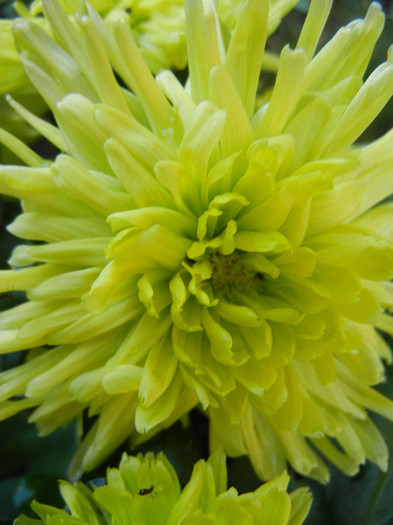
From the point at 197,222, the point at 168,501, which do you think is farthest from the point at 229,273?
the point at 168,501

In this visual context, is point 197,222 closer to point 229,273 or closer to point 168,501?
point 229,273

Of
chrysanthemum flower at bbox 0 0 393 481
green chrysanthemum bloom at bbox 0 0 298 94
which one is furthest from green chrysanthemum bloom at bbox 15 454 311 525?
green chrysanthemum bloom at bbox 0 0 298 94

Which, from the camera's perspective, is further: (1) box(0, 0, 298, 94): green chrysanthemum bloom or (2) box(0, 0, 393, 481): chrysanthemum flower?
(1) box(0, 0, 298, 94): green chrysanthemum bloom

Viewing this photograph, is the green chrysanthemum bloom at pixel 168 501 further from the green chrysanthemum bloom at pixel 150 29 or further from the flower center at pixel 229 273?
the green chrysanthemum bloom at pixel 150 29

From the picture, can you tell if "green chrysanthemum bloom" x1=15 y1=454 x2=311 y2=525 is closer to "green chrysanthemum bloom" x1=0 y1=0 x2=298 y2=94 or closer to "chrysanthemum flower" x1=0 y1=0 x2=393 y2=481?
"chrysanthemum flower" x1=0 y1=0 x2=393 y2=481

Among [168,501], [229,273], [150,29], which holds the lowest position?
[168,501]

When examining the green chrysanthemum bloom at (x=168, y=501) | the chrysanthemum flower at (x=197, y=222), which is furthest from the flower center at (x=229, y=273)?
the green chrysanthemum bloom at (x=168, y=501)
